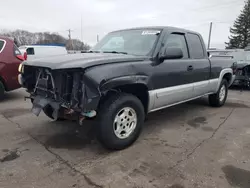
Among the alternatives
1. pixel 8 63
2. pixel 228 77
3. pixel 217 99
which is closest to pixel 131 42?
pixel 217 99

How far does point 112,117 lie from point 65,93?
2.34ft

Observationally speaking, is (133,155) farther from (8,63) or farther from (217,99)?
(8,63)

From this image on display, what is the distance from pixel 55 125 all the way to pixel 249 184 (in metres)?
3.40

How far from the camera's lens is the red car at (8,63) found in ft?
20.8

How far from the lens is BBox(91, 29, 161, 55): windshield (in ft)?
13.5

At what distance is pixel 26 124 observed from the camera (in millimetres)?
4691

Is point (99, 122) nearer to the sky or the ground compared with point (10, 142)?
nearer to the sky

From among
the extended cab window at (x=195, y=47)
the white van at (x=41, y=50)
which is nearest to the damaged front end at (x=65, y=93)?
the extended cab window at (x=195, y=47)

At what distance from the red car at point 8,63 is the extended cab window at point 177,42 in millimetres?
4356

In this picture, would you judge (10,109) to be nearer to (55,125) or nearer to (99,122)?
(55,125)

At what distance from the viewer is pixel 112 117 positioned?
3.25 meters

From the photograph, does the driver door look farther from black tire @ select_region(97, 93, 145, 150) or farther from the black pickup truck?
black tire @ select_region(97, 93, 145, 150)

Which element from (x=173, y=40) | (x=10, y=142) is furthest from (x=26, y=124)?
(x=173, y=40)

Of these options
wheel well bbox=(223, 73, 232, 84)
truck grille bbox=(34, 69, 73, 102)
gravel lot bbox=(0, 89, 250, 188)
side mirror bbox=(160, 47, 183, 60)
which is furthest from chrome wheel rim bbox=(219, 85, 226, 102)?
truck grille bbox=(34, 69, 73, 102)
